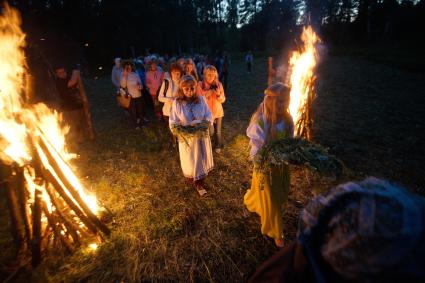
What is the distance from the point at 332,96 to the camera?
12.6m

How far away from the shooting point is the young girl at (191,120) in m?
4.55

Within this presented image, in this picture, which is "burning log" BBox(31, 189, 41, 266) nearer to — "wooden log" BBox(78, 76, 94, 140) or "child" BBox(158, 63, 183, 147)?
"child" BBox(158, 63, 183, 147)

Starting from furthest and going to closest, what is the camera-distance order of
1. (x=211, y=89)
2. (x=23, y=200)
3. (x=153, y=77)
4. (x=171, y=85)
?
(x=153, y=77), (x=171, y=85), (x=211, y=89), (x=23, y=200)

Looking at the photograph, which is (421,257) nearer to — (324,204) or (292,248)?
(324,204)

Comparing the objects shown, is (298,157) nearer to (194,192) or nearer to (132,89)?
(194,192)

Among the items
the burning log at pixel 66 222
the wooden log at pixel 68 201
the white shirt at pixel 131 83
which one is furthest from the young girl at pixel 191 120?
the white shirt at pixel 131 83

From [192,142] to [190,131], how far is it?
27cm

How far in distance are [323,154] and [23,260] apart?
14.7 ft

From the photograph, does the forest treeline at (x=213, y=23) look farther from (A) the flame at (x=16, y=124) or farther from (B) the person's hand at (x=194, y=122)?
(B) the person's hand at (x=194, y=122)

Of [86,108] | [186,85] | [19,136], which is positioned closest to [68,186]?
[19,136]

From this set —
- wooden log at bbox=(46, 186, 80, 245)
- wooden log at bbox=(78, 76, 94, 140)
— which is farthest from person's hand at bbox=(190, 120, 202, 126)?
wooden log at bbox=(78, 76, 94, 140)

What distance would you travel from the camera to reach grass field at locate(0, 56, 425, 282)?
11.3 feet

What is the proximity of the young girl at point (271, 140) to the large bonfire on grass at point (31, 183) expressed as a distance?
8.55 feet

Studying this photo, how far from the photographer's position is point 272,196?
3434 millimetres
